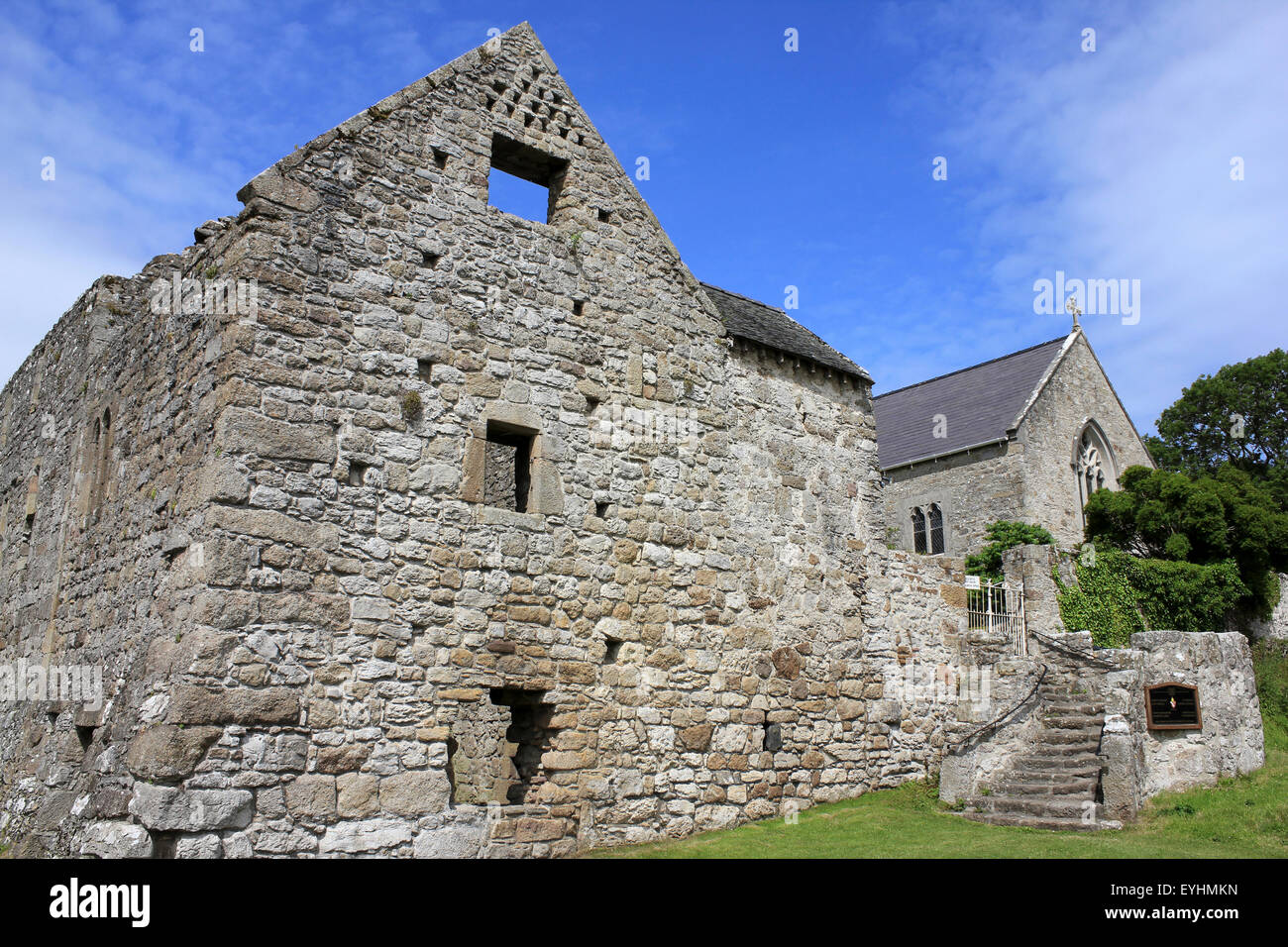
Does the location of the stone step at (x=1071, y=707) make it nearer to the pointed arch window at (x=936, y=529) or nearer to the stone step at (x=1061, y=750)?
the stone step at (x=1061, y=750)

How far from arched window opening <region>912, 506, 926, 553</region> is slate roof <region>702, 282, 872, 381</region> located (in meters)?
13.8

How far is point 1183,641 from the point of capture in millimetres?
12094

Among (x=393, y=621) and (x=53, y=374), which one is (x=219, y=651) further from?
(x=53, y=374)

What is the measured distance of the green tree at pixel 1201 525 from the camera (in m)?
18.9

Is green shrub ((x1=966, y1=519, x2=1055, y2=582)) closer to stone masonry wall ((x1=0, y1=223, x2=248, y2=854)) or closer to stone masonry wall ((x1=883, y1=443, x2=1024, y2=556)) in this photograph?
stone masonry wall ((x1=883, y1=443, x2=1024, y2=556))

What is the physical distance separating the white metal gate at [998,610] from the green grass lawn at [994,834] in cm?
312

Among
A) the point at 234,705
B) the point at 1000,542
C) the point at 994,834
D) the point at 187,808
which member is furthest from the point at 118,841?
the point at 1000,542

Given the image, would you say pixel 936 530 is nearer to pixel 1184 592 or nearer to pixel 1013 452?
pixel 1013 452

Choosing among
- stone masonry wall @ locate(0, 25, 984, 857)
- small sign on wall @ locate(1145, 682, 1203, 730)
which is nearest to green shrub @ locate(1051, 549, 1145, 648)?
small sign on wall @ locate(1145, 682, 1203, 730)

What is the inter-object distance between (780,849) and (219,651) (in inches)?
227

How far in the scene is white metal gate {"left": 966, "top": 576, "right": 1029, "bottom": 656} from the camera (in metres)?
13.9

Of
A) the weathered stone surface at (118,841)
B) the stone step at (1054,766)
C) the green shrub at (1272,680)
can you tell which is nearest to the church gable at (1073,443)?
the green shrub at (1272,680)

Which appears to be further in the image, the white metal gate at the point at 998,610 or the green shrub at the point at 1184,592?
the green shrub at the point at 1184,592

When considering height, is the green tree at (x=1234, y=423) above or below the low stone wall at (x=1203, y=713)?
above
